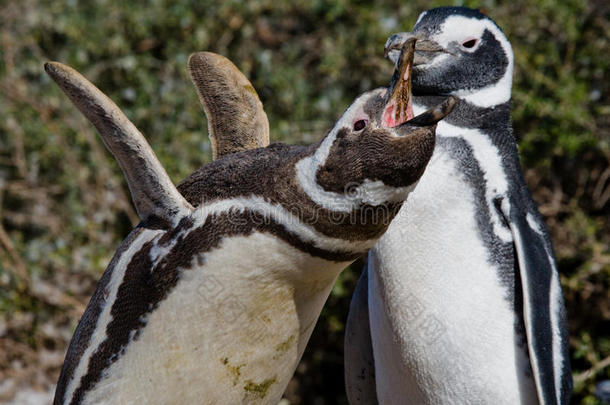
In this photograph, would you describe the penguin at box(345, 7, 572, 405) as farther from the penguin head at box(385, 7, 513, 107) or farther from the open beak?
the open beak

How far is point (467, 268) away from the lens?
96 centimetres

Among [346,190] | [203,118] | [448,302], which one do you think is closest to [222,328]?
[346,190]

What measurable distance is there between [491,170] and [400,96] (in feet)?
1.44

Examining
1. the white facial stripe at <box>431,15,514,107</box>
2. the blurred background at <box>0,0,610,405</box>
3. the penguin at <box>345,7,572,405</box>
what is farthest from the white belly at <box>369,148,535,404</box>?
the blurred background at <box>0,0,610,405</box>

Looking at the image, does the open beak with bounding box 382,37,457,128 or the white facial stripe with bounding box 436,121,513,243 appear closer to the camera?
the open beak with bounding box 382,37,457,128

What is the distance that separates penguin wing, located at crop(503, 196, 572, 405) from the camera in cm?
94

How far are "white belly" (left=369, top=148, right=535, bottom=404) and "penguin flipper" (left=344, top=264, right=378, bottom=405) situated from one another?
0.60 feet

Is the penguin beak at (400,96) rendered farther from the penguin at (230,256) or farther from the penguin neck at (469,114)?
the penguin neck at (469,114)

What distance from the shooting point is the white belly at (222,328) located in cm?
60

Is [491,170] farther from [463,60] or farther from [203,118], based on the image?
[203,118]

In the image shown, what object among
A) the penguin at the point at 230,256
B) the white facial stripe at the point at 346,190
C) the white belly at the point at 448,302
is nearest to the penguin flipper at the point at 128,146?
the penguin at the point at 230,256

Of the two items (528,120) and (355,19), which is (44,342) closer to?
(355,19)

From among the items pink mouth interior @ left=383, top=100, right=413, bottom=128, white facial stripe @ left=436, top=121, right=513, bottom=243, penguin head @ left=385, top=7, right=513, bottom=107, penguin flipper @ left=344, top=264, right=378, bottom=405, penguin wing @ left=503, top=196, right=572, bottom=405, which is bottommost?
penguin flipper @ left=344, top=264, right=378, bottom=405

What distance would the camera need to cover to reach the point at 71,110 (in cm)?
224
